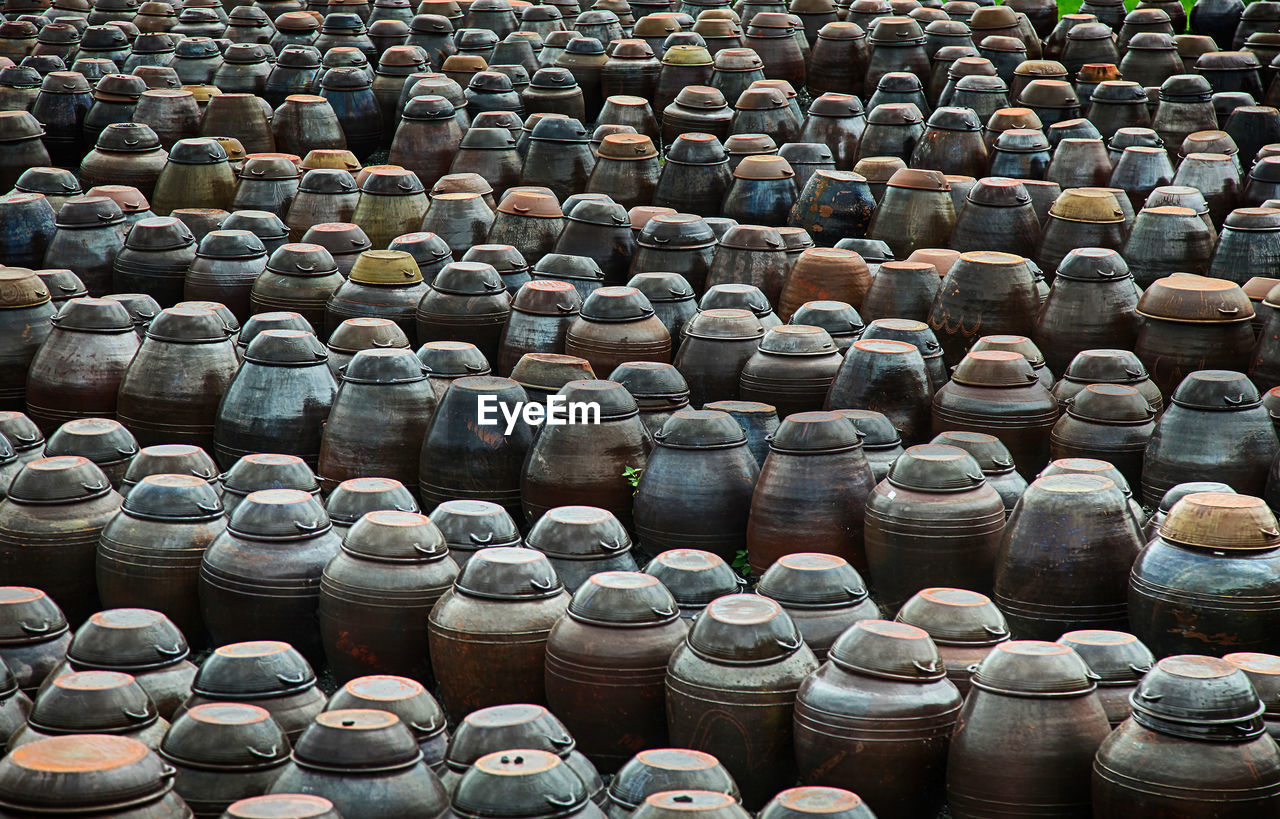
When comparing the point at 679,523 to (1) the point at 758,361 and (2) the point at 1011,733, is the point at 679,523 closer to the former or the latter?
(1) the point at 758,361

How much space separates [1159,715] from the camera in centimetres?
577

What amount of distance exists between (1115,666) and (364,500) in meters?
3.44

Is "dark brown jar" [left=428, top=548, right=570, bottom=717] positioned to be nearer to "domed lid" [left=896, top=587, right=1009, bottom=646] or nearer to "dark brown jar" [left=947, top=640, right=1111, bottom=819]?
"domed lid" [left=896, top=587, right=1009, bottom=646]

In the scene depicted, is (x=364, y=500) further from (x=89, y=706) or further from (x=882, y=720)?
(x=882, y=720)

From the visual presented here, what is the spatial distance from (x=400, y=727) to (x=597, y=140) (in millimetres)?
7914

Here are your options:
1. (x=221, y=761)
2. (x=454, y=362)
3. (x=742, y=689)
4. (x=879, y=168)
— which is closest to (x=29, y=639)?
(x=221, y=761)

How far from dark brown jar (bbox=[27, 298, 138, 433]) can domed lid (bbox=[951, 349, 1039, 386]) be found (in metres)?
4.74

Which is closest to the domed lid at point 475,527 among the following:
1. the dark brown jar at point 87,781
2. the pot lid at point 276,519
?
the pot lid at point 276,519

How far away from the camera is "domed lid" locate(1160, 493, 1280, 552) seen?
682 cm

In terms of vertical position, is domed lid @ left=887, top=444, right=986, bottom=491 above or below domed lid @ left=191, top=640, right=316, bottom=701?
above

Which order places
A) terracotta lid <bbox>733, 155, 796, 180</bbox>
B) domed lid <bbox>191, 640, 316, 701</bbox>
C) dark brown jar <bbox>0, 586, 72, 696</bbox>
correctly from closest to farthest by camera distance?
domed lid <bbox>191, 640, 316, 701</bbox> < dark brown jar <bbox>0, 586, 72, 696</bbox> < terracotta lid <bbox>733, 155, 796, 180</bbox>

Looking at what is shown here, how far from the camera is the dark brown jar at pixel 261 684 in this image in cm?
643

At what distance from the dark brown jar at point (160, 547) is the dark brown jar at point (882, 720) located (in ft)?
10.2

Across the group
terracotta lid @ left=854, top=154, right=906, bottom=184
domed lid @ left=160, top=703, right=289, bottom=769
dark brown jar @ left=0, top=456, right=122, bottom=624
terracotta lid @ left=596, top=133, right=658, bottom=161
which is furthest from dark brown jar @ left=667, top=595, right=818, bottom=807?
terracotta lid @ left=596, top=133, right=658, bottom=161
